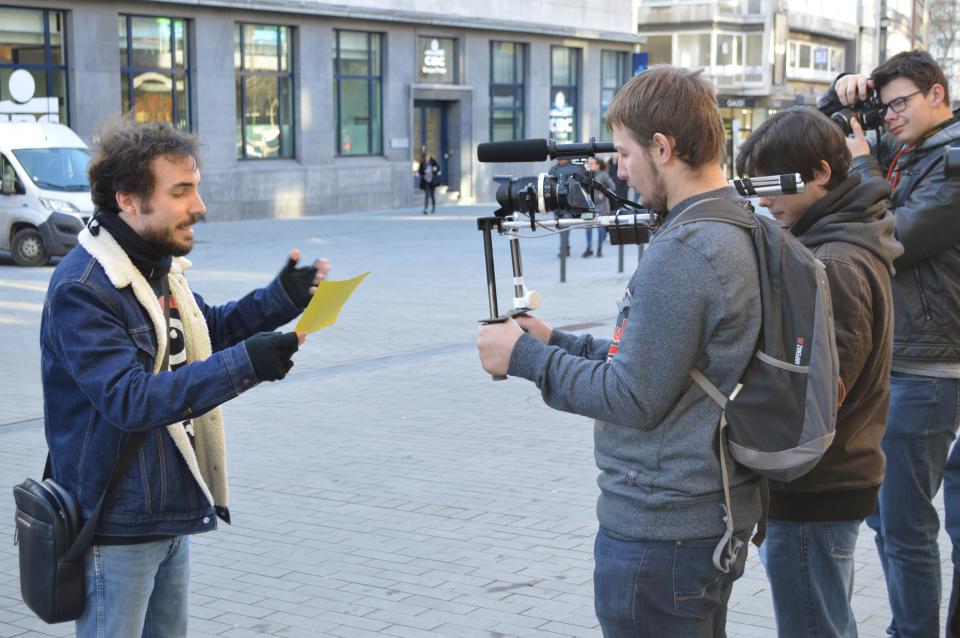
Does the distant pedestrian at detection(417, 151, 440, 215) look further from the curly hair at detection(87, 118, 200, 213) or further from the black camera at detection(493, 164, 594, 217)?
the black camera at detection(493, 164, 594, 217)

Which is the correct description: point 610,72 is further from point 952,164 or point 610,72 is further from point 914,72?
point 952,164

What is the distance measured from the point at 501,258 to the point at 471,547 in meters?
14.8

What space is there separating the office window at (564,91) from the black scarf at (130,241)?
1388 inches

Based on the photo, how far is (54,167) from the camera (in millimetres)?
19109

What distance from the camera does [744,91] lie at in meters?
60.7

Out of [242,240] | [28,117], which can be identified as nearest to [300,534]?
[28,117]

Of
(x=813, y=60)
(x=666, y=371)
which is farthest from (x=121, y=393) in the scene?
(x=813, y=60)

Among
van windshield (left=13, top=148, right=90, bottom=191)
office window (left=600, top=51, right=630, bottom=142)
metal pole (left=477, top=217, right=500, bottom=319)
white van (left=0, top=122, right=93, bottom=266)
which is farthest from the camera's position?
office window (left=600, top=51, right=630, bottom=142)

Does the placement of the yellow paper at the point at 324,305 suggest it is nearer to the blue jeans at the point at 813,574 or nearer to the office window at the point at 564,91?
the blue jeans at the point at 813,574

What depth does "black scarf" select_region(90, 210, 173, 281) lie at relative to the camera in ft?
10.1

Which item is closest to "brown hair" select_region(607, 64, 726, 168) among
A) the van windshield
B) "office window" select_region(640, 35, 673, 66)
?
the van windshield

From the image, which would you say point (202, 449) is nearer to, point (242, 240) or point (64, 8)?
point (242, 240)

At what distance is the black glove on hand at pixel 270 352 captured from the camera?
114 inches

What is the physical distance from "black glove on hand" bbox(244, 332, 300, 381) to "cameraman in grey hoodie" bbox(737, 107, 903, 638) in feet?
4.28
